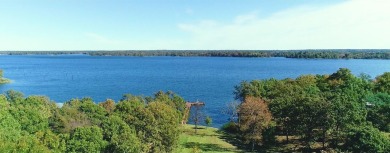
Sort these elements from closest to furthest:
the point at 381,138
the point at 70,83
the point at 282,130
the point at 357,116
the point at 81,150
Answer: the point at 81,150
the point at 381,138
the point at 357,116
the point at 282,130
the point at 70,83

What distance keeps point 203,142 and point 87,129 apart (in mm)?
22565

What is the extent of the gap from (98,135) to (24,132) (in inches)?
381

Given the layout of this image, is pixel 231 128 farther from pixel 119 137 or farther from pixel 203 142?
pixel 119 137

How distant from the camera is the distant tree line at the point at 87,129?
32.5 meters

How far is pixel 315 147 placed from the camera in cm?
4978

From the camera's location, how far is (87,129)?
3412 centimetres

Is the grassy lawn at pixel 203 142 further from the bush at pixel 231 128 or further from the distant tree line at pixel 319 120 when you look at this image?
the distant tree line at pixel 319 120

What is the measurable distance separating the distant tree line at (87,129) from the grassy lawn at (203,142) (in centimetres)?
617

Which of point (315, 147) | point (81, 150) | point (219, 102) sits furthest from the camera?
point (219, 102)

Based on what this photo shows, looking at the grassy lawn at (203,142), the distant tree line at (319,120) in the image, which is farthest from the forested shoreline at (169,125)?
the grassy lawn at (203,142)

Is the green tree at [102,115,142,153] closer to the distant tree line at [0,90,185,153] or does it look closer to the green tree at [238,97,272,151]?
the distant tree line at [0,90,185,153]

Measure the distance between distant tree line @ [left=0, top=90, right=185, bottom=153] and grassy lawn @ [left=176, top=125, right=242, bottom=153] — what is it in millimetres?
6169

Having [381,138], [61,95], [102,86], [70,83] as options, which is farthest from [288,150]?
[70,83]

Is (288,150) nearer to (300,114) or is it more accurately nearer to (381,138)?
(300,114)
